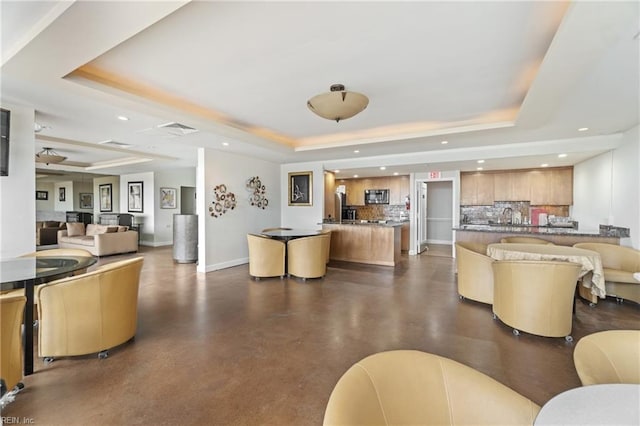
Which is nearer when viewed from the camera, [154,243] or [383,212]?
[154,243]

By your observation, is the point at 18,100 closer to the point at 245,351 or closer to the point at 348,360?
the point at 245,351

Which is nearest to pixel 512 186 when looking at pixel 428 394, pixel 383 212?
pixel 383 212

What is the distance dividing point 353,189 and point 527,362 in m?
7.62

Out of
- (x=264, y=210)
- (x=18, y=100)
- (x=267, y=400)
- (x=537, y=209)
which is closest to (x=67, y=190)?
(x=264, y=210)

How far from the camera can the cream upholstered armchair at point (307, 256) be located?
5.06m

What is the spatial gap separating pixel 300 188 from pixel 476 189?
4.87 metres

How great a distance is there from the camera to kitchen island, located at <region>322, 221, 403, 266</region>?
Answer: 643cm

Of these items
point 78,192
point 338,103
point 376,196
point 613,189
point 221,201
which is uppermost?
point 338,103

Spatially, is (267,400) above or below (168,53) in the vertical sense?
below

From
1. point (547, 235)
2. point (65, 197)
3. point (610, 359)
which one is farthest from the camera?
point (65, 197)

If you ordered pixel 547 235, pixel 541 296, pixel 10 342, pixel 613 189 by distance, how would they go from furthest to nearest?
1. pixel 547 235
2. pixel 613 189
3. pixel 541 296
4. pixel 10 342

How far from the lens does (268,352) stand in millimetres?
2580

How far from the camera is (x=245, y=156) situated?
6.55 m

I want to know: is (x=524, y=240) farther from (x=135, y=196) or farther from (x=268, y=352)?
(x=135, y=196)
